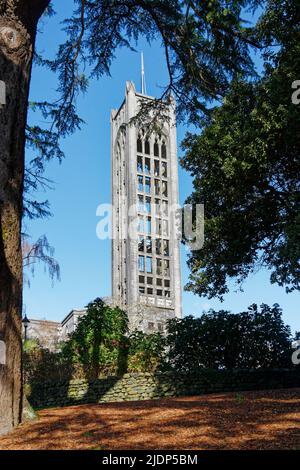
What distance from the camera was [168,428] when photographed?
6.18m

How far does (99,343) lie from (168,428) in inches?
317

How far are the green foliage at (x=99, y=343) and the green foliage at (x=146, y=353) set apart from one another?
0.23 metres

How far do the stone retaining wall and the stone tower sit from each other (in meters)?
36.4

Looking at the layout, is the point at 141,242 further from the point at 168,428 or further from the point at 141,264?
the point at 168,428

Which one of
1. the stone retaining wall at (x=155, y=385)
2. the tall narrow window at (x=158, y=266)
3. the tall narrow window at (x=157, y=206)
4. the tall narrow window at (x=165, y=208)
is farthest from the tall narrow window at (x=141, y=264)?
the stone retaining wall at (x=155, y=385)

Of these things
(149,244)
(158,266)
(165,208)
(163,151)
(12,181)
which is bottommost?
(12,181)

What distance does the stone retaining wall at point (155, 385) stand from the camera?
12.5 m

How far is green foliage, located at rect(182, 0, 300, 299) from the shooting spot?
41.0 ft

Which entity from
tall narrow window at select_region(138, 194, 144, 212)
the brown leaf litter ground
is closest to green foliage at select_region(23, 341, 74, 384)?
the brown leaf litter ground

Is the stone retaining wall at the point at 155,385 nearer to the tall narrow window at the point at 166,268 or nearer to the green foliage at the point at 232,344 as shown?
the green foliage at the point at 232,344

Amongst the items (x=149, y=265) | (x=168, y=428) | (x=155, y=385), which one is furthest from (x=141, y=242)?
(x=168, y=428)

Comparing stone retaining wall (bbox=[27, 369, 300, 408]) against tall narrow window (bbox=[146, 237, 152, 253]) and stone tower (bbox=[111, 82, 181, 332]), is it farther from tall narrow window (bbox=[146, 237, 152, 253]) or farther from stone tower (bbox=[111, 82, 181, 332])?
tall narrow window (bbox=[146, 237, 152, 253])

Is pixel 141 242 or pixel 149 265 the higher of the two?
pixel 141 242
